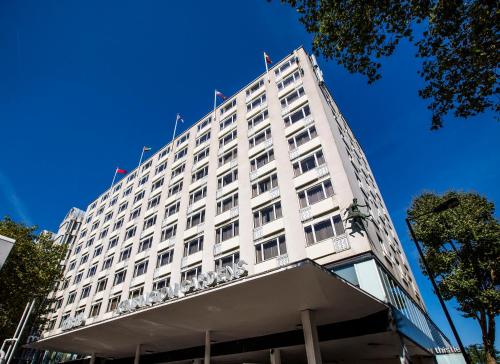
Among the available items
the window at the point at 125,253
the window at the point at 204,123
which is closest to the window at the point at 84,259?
the window at the point at 125,253

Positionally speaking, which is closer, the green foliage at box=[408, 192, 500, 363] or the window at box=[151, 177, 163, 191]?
the green foliage at box=[408, 192, 500, 363]

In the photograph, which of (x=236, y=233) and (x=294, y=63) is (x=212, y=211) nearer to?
(x=236, y=233)

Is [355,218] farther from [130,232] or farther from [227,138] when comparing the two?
[130,232]

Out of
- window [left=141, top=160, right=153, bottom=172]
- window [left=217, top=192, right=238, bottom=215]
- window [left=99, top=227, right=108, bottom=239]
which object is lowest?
window [left=217, top=192, right=238, bottom=215]

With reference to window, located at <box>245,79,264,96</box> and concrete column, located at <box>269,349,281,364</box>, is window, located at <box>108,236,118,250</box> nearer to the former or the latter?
window, located at <box>245,79,264,96</box>

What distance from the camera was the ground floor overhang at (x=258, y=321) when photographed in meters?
11.2

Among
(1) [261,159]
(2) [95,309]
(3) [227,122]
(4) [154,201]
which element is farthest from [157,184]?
(1) [261,159]

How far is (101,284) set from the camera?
33.2m

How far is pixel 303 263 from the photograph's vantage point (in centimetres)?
957

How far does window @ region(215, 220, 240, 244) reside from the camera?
75.6ft

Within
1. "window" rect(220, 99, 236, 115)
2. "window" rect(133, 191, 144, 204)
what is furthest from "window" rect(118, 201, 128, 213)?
"window" rect(220, 99, 236, 115)

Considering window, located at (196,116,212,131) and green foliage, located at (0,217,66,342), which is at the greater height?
window, located at (196,116,212,131)

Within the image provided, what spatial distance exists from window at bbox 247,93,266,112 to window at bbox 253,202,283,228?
45.3 feet

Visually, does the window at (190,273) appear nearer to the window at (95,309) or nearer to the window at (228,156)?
the window at (228,156)
